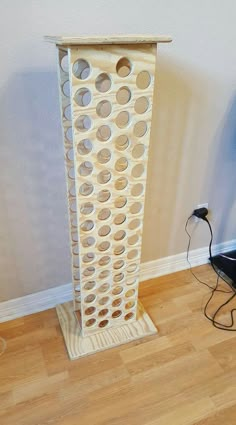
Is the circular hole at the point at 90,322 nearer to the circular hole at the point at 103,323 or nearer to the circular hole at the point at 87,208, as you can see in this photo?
the circular hole at the point at 103,323

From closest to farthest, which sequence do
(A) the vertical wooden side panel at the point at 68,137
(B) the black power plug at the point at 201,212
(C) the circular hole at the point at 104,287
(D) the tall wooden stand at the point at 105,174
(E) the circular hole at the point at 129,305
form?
1. (D) the tall wooden stand at the point at 105,174
2. (A) the vertical wooden side panel at the point at 68,137
3. (C) the circular hole at the point at 104,287
4. (E) the circular hole at the point at 129,305
5. (B) the black power plug at the point at 201,212

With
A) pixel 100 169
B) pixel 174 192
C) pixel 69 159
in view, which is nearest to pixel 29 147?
pixel 69 159

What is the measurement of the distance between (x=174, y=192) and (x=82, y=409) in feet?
3.43

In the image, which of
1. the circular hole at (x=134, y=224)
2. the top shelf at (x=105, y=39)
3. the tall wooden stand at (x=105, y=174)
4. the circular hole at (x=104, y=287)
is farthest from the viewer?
the circular hole at (x=104, y=287)

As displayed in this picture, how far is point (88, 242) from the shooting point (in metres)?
1.18

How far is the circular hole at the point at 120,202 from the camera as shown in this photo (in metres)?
1.11

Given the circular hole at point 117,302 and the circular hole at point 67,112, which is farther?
the circular hole at point 117,302

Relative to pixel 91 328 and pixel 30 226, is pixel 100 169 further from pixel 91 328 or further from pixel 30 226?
pixel 91 328

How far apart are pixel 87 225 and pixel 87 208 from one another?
79 mm

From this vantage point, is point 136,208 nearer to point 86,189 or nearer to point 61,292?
point 86,189

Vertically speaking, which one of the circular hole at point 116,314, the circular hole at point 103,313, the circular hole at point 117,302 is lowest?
the circular hole at point 116,314

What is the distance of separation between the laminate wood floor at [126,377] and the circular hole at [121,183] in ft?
2.56

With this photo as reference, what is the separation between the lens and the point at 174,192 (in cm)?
156

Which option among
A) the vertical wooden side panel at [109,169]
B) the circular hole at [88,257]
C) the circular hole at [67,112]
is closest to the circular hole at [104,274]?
the vertical wooden side panel at [109,169]
